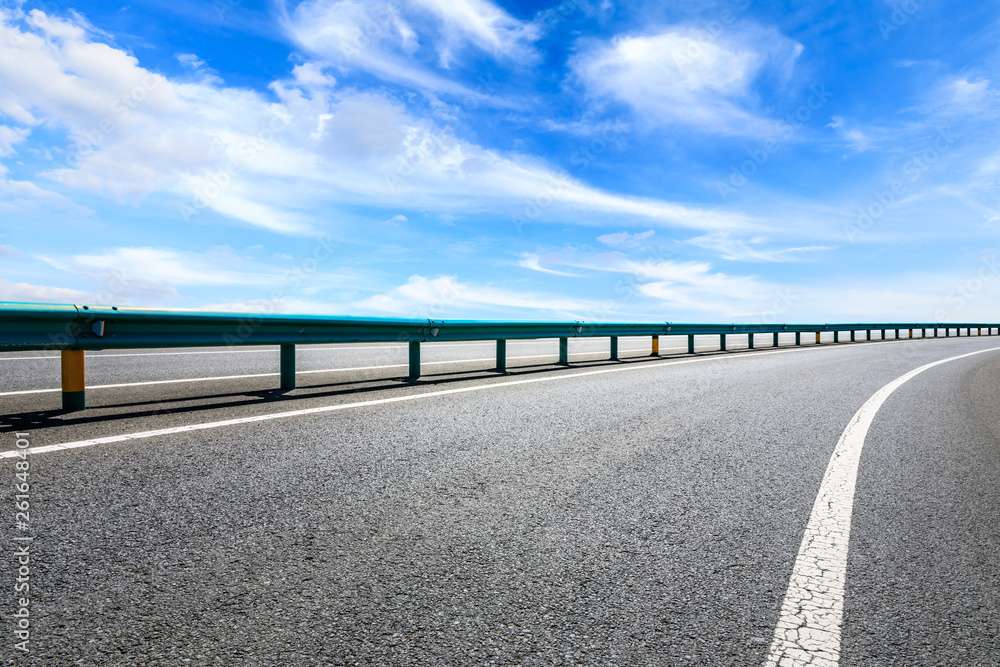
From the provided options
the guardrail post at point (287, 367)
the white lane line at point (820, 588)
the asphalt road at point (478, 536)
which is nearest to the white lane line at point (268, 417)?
the asphalt road at point (478, 536)

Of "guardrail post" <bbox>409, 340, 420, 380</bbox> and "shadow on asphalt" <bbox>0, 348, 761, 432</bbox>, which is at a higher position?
"guardrail post" <bbox>409, 340, 420, 380</bbox>

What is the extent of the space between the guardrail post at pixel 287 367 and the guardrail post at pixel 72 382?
2092mm

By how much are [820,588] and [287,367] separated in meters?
6.31

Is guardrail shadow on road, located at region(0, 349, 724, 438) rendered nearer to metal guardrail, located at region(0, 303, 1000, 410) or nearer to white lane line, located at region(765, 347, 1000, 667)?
metal guardrail, located at region(0, 303, 1000, 410)

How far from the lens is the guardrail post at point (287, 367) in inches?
283

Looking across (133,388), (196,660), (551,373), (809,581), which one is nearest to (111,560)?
(196,660)

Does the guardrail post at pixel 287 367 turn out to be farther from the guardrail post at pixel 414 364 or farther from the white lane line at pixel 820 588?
the white lane line at pixel 820 588

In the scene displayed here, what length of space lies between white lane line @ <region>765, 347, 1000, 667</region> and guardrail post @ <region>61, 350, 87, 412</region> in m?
5.95

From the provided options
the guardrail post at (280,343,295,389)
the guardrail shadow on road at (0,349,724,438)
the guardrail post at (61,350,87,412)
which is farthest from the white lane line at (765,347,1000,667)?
the guardrail post at (61,350,87,412)

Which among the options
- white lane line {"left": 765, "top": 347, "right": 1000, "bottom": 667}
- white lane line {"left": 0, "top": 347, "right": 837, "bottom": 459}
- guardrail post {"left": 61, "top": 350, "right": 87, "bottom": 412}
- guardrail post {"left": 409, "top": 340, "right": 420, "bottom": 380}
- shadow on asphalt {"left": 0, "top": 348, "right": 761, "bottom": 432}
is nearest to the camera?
white lane line {"left": 765, "top": 347, "right": 1000, "bottom": 667}

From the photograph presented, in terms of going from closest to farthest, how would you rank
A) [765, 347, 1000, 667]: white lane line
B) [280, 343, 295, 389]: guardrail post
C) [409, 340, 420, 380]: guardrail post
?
[765, 347, 1000, 667]: white lane line → [280, 343, 295, 389]: guardrail post → [409, 340, 420, 380]: guardrail post

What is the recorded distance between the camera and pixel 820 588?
224 cm

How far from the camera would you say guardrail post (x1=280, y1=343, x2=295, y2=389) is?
23.5 ft

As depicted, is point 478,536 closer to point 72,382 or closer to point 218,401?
point 218,401
